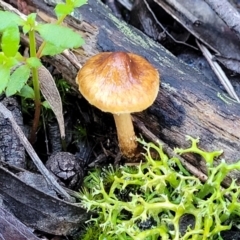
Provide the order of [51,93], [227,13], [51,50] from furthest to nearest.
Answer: [227,13] → [51,93] → [51,50]

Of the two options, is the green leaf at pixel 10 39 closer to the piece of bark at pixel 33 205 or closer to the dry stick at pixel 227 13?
the piece of bark at pixel 33 205

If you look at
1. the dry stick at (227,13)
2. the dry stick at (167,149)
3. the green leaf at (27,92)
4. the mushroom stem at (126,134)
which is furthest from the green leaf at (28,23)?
the dry stick at (227,13)

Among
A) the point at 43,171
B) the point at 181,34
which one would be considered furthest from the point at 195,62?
the point at 43,171

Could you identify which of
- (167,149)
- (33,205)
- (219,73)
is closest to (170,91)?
(167,149)

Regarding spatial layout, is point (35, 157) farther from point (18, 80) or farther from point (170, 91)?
point (170, 91)

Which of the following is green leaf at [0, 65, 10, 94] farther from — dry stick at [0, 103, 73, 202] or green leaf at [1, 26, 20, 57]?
dry stick at [0, 103, 73, 202]

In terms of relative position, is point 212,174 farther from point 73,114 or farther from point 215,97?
point 73,114

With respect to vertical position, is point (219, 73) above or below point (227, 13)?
below
